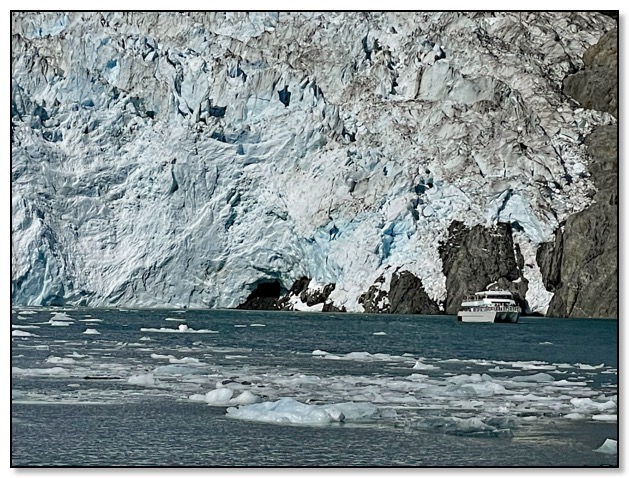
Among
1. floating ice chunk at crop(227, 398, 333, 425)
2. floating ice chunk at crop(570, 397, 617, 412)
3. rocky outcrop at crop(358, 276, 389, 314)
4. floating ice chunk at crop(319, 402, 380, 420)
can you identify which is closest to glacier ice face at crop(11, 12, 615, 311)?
rocky outcrop at crop(358, 276, 389, 314)

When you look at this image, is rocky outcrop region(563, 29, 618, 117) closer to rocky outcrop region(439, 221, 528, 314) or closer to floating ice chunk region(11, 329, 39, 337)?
rocky outcrop region(439, 221, 528, 314)

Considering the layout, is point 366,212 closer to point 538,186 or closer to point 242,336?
point 538,186

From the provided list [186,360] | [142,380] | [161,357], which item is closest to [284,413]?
A: [142,380]

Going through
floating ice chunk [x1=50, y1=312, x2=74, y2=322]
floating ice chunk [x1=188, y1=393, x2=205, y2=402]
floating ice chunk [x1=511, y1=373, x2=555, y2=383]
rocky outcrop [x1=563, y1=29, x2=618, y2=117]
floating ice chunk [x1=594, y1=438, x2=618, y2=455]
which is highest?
rocky outcrop [x1=563, y1=29, x2=618, y2=117]

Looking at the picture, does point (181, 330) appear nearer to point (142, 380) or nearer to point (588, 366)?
point (142, 380)

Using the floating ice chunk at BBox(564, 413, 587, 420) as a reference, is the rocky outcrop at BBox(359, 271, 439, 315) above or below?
above

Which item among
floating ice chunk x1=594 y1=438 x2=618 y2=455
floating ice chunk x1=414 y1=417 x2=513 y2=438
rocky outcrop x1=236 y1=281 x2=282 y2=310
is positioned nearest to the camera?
floating ice chunk x1=594 y1=438 x2=618 y2=455

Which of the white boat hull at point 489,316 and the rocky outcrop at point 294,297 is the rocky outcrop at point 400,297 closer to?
the rocky outcrop at point 294,297

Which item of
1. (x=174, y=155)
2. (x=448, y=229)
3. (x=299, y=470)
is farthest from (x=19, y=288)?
(x=299, y=470)
